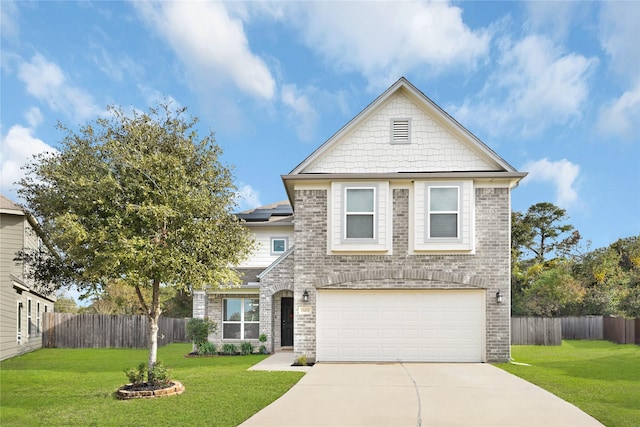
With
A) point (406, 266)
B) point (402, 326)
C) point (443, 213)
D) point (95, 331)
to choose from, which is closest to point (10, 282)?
point (95, 331)

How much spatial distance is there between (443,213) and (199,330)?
389 inches

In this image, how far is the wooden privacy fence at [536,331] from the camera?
2497cm

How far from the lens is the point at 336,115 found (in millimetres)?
22922

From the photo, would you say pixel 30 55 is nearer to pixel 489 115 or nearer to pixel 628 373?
pixel 489 115

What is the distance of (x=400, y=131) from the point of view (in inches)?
659

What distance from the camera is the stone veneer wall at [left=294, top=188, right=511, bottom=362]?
16.1 m

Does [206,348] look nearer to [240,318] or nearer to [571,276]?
[240,318]

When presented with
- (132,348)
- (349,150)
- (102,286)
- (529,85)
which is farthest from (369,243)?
(132,348)

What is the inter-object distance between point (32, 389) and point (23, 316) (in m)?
10.4

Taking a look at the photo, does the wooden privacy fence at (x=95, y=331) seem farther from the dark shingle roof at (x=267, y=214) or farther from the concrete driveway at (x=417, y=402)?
the concrete driveway at (x=417, y=402)

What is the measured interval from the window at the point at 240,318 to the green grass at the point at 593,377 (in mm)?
9480

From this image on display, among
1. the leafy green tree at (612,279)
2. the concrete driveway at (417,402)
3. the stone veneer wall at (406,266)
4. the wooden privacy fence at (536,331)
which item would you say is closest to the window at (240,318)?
the stone veneer wall at (406,266)

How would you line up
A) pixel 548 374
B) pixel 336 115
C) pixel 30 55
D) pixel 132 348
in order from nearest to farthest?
pixel 548 374
pixel 30 55
pixel 336 115
pixel 132 348

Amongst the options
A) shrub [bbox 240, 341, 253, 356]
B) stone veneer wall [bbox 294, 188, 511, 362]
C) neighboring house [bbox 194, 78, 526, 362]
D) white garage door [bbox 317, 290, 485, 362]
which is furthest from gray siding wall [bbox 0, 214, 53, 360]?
white garage door [bbox 317, 290, 485, 362]
